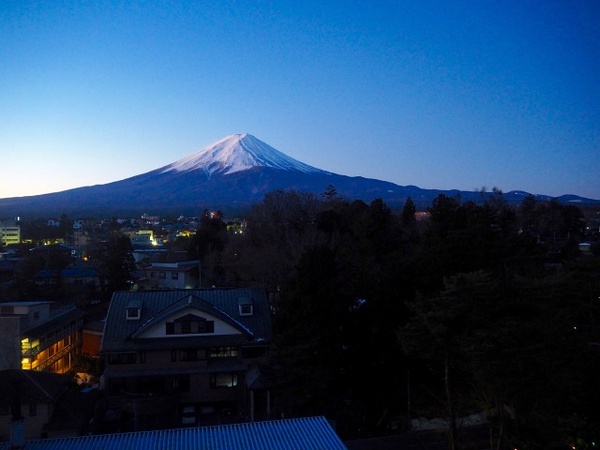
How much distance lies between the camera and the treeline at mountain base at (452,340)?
6.96 meters

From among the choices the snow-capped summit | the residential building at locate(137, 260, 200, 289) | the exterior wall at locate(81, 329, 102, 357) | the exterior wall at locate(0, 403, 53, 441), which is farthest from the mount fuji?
the exterior wall at locate(0, 403, 53, 441)

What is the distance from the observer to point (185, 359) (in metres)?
12.3

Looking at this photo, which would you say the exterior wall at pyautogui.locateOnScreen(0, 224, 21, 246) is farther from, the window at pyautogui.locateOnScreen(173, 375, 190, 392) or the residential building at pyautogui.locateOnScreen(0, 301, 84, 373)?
the window at pyautogui.locateOnScreen(173, 375, 190, 392)

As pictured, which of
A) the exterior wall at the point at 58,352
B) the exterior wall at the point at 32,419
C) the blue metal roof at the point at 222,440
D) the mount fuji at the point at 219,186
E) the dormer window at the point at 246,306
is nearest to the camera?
the blue metal roof at the point at 222,440

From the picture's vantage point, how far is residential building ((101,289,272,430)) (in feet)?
38.8

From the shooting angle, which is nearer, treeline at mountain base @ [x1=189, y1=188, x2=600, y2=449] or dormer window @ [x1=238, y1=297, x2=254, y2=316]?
treeline at mountain base @ [x1=189, y1=188, x2=600, y2=449]

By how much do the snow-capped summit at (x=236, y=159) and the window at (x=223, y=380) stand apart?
64.1 m

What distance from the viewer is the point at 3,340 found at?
13.3m

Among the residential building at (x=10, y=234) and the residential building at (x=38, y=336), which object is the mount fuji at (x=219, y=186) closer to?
the residential building at (x=10, y=234)

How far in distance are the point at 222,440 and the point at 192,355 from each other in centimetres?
622

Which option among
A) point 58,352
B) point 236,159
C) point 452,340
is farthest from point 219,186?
point 452,340

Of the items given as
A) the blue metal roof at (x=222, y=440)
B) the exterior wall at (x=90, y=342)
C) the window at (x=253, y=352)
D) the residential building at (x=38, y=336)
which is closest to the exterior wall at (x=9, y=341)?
the residential building at (x=38, y=336)

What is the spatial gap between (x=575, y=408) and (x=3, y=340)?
42.8 ft

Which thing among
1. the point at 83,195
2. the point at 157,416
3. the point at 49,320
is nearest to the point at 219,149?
the point at 83,195
